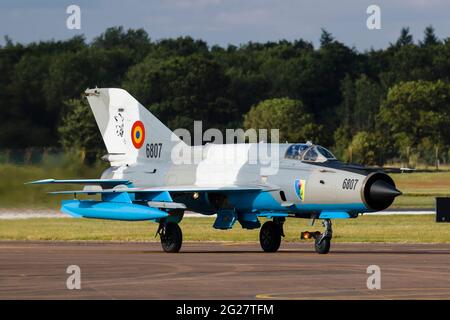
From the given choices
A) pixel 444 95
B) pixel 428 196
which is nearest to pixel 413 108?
pixel 444 95

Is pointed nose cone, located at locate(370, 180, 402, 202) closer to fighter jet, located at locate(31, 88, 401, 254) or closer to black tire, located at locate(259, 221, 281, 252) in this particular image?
fighter jet, located at locate(31, 88, 401, 254)

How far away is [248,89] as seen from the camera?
129m

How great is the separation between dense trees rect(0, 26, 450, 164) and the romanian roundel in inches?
1107

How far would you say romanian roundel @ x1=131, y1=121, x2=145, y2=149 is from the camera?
107ft

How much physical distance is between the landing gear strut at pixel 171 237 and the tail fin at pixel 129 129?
2.74m

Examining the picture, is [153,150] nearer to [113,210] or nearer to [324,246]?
[113,210]

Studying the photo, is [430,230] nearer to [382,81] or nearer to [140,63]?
[140,63]

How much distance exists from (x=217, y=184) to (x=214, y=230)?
9.82 metres

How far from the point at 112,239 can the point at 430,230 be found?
1013 cm

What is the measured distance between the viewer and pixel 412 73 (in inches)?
5212

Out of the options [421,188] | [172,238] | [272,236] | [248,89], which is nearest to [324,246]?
[272,236]

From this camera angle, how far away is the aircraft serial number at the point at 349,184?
1054 inches

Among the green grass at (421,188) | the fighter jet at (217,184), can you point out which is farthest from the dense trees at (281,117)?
the fighter jet at (217,184)
